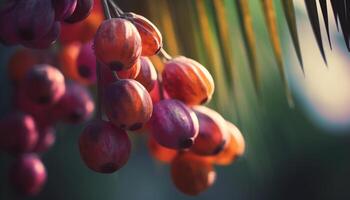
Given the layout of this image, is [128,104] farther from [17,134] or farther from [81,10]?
[17,134]

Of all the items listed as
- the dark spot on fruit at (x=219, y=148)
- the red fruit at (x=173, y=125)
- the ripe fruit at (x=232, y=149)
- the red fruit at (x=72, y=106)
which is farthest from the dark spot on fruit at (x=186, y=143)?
the red fruit at (x=72, y=106)

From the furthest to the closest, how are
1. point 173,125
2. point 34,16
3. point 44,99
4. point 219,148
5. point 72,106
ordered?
point 72,106, point 44,99, point 219,148, point 173,125, point 34,16

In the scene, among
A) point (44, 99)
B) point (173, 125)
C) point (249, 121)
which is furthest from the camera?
point (249, 121)

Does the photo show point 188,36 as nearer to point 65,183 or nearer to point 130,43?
point 130,43

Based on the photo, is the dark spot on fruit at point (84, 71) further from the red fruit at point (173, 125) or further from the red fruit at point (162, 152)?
the red fruit at point (173, 125)

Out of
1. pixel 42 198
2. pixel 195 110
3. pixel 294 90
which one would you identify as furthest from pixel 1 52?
pixel 294 90

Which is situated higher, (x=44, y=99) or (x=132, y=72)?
(x=132, y=72)

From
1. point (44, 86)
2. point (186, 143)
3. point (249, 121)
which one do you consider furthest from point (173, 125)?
point (249, 121)
